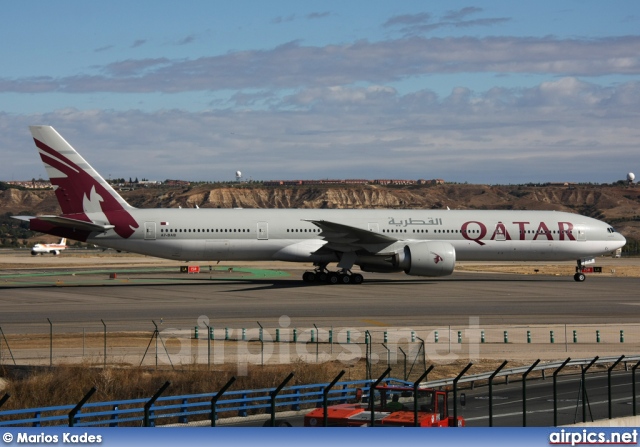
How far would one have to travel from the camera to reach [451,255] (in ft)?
172

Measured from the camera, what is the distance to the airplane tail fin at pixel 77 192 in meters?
51.8

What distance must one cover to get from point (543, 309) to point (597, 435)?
29.8 meters

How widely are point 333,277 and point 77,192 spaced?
15.9 metres

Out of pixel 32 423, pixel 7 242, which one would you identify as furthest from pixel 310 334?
pixel 7 242

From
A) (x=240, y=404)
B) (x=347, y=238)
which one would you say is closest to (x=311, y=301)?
(x=347, y=238)

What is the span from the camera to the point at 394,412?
56.9 feet

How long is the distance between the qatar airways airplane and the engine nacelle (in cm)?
6

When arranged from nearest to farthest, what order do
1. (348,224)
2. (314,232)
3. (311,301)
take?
1. (311,301)
2. (314,232)
3. (348,224)

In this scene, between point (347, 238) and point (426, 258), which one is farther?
point (347, 238)

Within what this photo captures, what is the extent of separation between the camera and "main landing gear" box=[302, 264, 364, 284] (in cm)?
5638

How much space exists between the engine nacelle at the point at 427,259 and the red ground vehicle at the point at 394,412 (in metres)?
34.3

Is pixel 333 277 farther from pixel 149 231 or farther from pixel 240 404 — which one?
pixel 240 404

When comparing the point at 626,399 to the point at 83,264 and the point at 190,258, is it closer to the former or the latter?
the point at 190,258

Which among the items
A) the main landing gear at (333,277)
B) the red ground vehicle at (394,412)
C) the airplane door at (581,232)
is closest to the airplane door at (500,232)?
the airplane door at (581,232)
